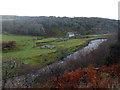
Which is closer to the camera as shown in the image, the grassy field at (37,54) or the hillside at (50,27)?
the grassy field at (37,54)

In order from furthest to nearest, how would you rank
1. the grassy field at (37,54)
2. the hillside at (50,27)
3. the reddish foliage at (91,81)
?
1. the hillside at (50,27)
2. the grassy field at (37,54)
3. the reddish foliage at (91,81)

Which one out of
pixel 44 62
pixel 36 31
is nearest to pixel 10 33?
pixel 36 31

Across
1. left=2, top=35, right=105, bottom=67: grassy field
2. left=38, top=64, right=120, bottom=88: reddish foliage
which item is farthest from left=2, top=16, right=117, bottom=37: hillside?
left=38, top=64, right=120, bottom=88: reddish foliage

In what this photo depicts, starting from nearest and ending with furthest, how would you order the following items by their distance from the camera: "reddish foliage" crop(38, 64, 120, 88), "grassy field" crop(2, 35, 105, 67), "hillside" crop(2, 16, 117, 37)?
"reddish foliage" crop(38, 64, 120, 88) < "grassy field" crop(2, 35, 105, 67) < "hillside" crop(2, 16, 117, 37)

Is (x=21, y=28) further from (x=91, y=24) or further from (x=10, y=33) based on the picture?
(x=91, y=24)

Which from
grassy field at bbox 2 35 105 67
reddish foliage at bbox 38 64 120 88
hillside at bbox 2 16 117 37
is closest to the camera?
reddish foliage at bbox 38 64 120 88

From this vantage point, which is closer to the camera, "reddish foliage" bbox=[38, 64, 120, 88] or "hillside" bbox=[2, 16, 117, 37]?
"reddish foliage" bbox=[38, 64, 120, 88]

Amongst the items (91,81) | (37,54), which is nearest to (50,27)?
(37,54)

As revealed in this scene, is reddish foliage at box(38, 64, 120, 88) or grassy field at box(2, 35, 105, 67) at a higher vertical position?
reddish foliage at box(38, 64, 120, 88)

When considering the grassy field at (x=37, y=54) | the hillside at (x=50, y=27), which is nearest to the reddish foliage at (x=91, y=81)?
the grassy field at (x=37, y=54)

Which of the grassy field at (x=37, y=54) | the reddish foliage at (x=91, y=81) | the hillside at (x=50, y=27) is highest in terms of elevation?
the hillside at (x=50, y=27)

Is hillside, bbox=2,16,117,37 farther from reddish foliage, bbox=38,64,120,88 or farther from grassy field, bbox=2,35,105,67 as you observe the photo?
reddish foliage, bbox=38,64,120,88

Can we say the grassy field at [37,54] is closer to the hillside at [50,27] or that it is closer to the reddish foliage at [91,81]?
the reddish foliage at [91,81]
